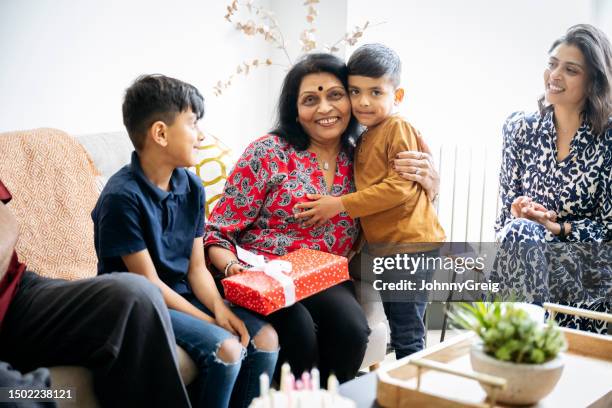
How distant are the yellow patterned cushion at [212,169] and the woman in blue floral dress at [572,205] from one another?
1.01 metres

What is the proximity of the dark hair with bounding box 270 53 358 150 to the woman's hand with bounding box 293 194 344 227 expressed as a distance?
0.20 metres

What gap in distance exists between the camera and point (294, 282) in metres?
1.84

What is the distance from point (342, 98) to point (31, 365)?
119 cm

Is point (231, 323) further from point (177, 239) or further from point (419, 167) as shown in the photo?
point (419, 167)

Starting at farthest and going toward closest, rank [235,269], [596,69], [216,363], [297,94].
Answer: [596,69] → [297,94] → [235,269] → [216,363]

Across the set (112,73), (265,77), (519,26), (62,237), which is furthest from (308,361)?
(519,26)

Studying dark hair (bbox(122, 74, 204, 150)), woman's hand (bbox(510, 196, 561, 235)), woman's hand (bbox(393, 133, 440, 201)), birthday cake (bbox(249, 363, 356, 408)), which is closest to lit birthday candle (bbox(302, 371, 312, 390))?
birthday cake (bbox(249, 363, 356, 408))

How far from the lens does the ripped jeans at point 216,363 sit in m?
1.72

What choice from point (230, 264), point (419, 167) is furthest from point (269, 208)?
point (419, 167)

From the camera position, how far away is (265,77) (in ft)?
11.2

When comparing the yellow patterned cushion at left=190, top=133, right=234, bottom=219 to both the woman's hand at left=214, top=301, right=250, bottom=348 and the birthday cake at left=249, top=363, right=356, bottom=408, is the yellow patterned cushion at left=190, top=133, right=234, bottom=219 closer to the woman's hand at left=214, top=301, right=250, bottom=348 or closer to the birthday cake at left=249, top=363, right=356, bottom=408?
the woman's hand at left=214, top=301, right=250, bottom=348

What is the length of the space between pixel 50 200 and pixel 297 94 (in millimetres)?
826

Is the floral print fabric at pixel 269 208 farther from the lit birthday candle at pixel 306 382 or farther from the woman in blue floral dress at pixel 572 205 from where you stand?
the lit birthday candle at pixel 306 382

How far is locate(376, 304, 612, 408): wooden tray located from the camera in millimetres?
1350
